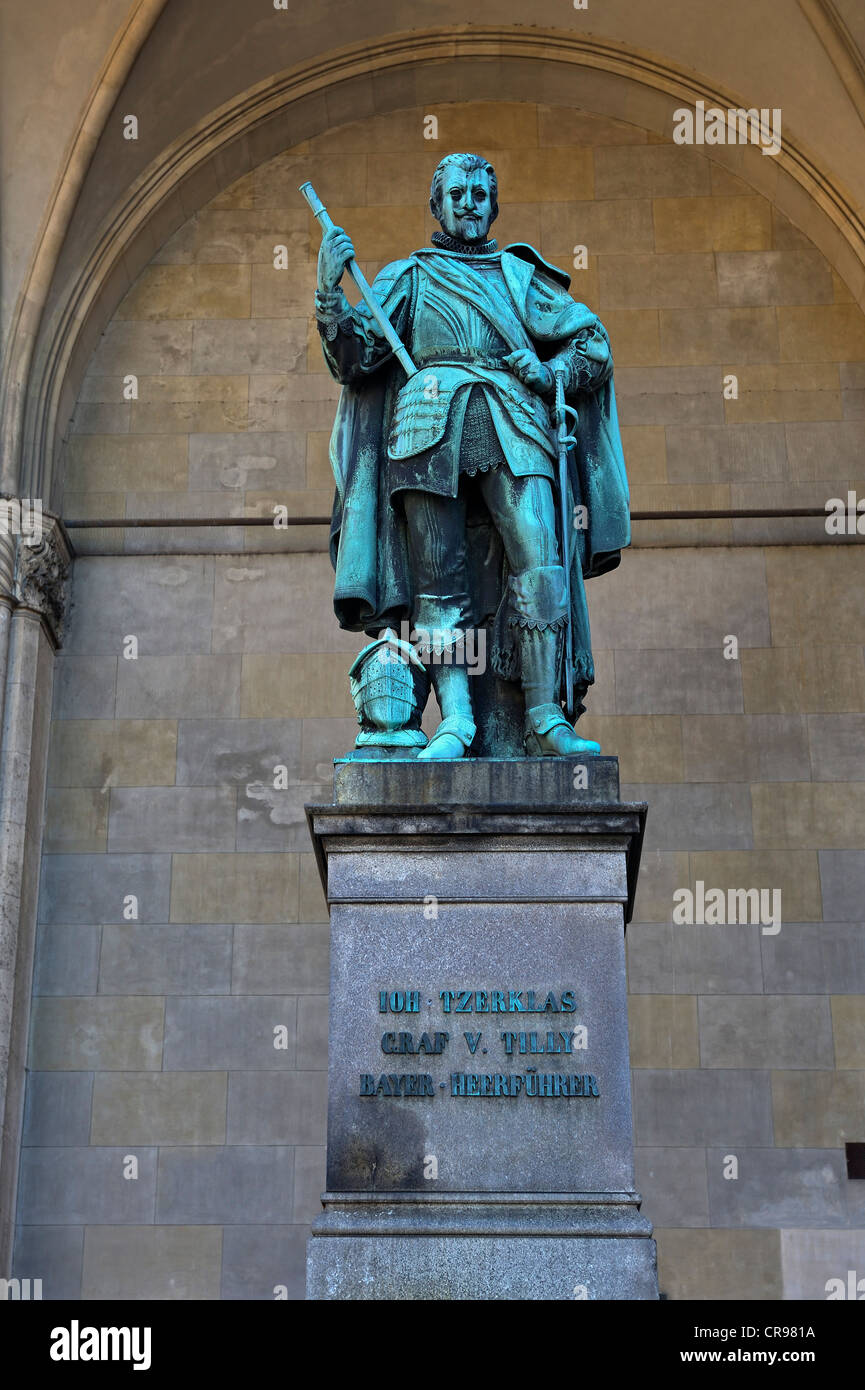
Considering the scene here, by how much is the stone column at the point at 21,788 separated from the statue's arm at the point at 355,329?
6.34 metres

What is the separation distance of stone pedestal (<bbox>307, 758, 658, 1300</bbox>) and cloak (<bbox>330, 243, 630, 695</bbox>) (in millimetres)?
936

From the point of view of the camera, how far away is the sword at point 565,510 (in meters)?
7.32

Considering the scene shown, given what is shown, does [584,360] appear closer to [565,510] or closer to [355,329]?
[565,510]

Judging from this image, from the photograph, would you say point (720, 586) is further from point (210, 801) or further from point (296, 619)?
point (210, 801)

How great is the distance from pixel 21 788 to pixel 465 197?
22.1 ft

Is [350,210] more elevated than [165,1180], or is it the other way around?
[350,210]

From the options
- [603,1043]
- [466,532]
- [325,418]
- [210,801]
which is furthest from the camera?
[325,418]

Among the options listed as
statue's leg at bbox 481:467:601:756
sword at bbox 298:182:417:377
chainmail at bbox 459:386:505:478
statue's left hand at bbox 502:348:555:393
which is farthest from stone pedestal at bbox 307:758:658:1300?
sword at bbox 298:182:417:377

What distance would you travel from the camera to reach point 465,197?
8000 mm

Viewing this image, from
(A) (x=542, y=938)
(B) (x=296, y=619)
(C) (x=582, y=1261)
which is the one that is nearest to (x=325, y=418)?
(B) (x=296, y=619)

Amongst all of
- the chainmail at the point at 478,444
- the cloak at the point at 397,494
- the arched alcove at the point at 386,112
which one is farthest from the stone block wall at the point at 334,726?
the chainmail at the point at 478,444

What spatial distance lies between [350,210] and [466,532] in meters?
→ 8.59

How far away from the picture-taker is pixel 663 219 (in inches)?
608

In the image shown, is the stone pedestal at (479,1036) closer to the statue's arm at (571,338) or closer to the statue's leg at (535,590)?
the statue's leg at (535,590)
